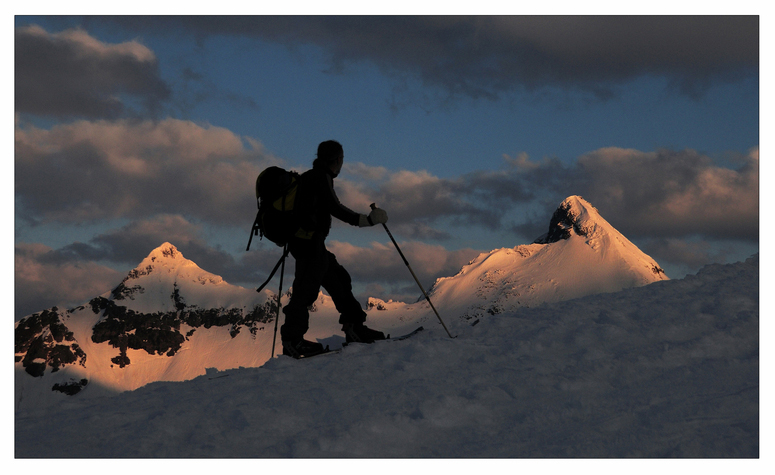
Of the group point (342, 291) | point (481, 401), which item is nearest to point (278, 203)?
point (342, 291)

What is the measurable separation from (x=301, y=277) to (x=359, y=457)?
435 centimetres

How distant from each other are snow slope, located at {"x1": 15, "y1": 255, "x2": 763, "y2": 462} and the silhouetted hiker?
806 mm

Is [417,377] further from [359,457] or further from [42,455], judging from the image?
[42,455]

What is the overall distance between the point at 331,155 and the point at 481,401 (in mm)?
4716

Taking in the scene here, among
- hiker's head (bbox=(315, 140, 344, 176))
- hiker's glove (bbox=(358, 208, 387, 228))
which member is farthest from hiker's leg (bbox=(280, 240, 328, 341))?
hiker's head (bbox=(315, 140, 344, 176))

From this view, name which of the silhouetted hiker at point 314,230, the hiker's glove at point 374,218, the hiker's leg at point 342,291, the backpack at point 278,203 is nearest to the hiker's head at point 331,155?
the silhouetted hiker at point 314,230

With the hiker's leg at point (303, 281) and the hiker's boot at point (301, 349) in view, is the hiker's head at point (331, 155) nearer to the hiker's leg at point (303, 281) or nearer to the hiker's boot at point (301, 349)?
the hiker's leg at point (303, 281)

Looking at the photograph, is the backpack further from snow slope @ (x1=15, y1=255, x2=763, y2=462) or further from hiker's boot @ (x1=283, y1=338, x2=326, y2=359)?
snow slope @ (x1=15, y1=255, x2=763, y2=462)

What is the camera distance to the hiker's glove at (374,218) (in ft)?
29.3

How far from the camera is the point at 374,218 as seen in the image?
8984 mm

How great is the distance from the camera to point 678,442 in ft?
17.0

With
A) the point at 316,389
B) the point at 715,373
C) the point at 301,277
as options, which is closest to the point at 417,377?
the point at 316,389

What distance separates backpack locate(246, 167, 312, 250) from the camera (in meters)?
9.23

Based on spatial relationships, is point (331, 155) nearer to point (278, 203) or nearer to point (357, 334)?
point (278, 203)
